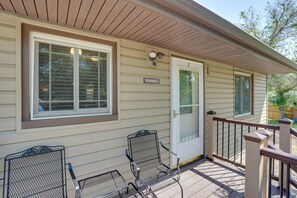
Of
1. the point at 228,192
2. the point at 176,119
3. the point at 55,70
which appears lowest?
the point at 228,192

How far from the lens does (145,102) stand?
2.85 m

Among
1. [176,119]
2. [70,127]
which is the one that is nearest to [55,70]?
[70,127]

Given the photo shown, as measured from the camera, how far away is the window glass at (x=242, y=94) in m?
5.41

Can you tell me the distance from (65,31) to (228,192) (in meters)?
3.04

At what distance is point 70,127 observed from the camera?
2.11 m

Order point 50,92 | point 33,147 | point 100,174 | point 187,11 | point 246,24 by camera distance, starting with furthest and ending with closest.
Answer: point 246,24
point 100,174
point 50,92
point 33,147
point 187,11

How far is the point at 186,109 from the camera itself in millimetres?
3566

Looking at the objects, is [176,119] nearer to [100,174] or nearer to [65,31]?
[100,174]

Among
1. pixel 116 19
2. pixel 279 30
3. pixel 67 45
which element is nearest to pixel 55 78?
pixel 67 45

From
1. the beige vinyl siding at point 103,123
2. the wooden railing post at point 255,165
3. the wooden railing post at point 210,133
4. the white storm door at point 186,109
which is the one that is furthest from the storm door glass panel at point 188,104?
the wooden railing post at point 255,165

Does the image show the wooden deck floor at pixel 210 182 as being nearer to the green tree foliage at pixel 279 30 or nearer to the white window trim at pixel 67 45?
the white window trim at pixel 67 45

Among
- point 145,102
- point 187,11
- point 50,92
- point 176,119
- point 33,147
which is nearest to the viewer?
point 187,11

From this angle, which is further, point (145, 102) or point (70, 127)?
point (145, 102)

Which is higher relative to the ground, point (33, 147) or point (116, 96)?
point (116, 96)
